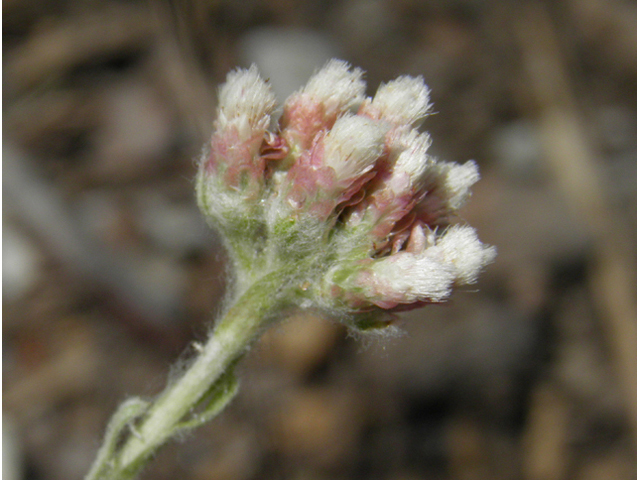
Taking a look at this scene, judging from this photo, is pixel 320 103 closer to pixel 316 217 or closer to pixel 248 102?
pixel 248 102

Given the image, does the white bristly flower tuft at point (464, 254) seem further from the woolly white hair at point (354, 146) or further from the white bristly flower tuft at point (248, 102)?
the white bristly flower tuft at point (248, 102)

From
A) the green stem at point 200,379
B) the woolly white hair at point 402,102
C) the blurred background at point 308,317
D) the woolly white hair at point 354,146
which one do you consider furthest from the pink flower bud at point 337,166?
the blurred background at point 308,317

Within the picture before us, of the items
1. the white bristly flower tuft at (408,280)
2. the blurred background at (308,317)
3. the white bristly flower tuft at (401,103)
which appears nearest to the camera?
the white bristly flower tuft at (408,280)

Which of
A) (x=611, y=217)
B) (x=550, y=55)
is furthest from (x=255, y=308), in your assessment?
(x=550, y=55)

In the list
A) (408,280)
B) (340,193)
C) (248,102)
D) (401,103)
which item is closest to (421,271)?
(408,280)

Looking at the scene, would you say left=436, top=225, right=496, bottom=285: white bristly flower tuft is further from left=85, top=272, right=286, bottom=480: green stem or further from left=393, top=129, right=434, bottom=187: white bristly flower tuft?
left=85, top=272, right=286, bottom=480: green stem

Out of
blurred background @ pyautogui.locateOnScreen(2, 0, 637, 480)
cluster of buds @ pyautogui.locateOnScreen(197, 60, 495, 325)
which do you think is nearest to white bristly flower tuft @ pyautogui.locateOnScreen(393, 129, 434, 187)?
cluster of buds @ pyautogui.locateOnScreen(197, 60, 495, 325)

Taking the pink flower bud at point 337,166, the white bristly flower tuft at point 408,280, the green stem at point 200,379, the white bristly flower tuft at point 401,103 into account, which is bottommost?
the green stem at point 200,379
